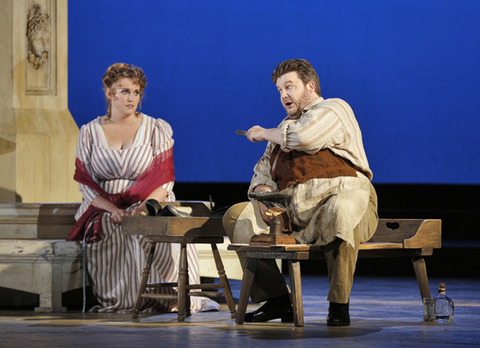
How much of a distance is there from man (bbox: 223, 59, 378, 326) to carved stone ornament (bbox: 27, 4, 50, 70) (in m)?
2.67

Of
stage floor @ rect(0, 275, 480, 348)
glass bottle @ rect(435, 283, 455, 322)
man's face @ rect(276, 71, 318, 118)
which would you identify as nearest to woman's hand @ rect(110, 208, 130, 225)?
stage floor @ rect(0, 275, 480, 348)

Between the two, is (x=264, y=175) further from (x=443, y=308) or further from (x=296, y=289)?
(x=443, y=308)

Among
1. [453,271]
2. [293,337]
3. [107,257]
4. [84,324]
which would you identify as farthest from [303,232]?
[453,271]

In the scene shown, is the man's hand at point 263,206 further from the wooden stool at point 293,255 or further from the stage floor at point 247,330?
the stage floor at point 247,330

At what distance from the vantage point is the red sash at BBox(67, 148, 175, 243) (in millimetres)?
4754

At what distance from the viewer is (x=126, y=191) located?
477 cm

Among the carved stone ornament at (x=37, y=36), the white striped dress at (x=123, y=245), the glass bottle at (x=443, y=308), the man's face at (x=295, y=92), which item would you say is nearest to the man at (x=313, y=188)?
the man's face at (x=295, y=92)

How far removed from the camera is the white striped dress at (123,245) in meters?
4.65

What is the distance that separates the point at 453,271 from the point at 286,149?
402 cm

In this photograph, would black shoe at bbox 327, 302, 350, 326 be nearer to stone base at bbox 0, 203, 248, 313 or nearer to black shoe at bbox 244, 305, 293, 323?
black shoe at bbox 244, 305, 293, 323

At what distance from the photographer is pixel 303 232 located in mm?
3719

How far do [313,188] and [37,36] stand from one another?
10.3 feet

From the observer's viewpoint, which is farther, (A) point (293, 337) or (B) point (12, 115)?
(B) point (12, 115)

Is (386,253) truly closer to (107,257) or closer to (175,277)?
(175,277)
